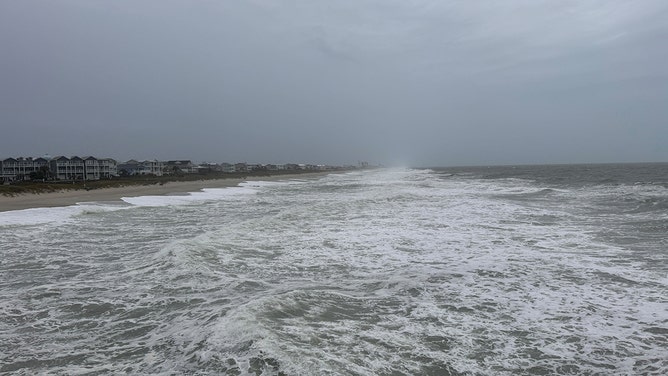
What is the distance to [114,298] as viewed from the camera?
6.27 metres

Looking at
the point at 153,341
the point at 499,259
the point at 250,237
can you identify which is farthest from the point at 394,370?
the point at 250,237

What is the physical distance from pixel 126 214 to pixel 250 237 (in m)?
9.20

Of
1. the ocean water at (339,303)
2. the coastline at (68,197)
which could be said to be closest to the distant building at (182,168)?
the coastline at (68,197)

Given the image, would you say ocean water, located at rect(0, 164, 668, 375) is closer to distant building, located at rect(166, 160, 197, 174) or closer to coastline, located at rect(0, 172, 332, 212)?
coastline, located at rect(0, 172, 332, 212)

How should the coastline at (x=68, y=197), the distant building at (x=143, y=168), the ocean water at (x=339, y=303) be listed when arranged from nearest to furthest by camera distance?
the ocean water at (x=339, y=303)
the coastline at (x=68, y=197)
the distant building at (x=143, y=168)

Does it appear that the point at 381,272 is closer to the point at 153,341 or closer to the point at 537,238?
the point at 153,341

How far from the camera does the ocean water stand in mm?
4238

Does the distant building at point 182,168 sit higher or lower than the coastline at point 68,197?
higher

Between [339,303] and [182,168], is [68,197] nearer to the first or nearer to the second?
[339,303]

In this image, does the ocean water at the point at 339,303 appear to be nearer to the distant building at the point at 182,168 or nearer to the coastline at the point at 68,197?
the coastline at the point at 68,197

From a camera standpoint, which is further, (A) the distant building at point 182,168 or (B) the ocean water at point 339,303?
(A) the distant building at point 182,168

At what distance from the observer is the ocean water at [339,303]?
4.24 m

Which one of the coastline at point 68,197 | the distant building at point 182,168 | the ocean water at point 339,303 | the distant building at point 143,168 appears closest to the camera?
the ocean water at point 339,303

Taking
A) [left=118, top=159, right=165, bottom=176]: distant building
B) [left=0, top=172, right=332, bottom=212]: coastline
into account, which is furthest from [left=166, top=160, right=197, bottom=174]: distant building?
[left=0, top=172, right=332, bottom=212]: coastline
